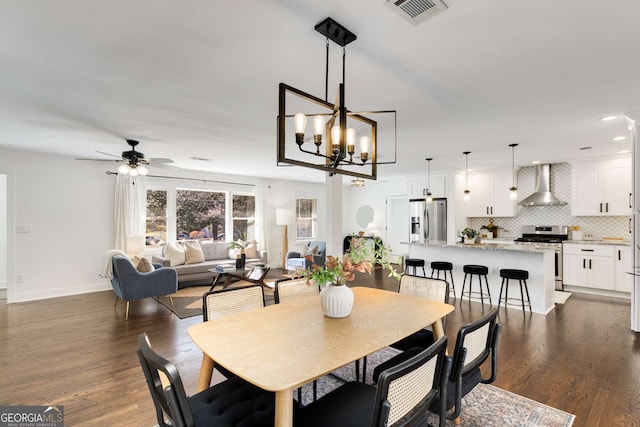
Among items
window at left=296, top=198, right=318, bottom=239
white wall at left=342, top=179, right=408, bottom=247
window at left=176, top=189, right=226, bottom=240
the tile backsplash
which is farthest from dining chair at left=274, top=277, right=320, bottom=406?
white wall at left=342, top=179, right=408, bottom=247

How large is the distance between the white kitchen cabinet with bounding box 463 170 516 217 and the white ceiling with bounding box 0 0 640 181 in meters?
2.70

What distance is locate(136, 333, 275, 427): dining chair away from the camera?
45.0 inches

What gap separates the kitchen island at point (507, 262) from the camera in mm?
4473

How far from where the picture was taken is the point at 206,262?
6570 millimetres

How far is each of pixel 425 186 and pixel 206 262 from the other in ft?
17.5

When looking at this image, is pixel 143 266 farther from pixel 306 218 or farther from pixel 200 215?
pixel 306 218

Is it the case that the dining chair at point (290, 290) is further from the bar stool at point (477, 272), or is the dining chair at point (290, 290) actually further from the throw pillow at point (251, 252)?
the throw pillow at point (251, 252)

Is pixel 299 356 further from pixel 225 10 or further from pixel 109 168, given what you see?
pixel 109 168

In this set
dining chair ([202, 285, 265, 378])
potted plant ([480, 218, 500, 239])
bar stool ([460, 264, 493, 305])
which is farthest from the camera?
potted plant ([480, 218, 500, 239])

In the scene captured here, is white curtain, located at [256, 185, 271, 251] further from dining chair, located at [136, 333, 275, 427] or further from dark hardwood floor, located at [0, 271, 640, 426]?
dining chair, located at [136, 333, 275, 427]

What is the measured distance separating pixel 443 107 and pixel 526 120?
1.16 meters

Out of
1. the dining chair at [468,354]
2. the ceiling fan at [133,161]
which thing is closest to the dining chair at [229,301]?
the dining chair at [468,354]

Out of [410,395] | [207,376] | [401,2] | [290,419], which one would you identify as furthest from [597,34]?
[207,376]

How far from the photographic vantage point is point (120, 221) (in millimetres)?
6012
